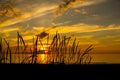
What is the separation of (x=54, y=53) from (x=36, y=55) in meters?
1.53
